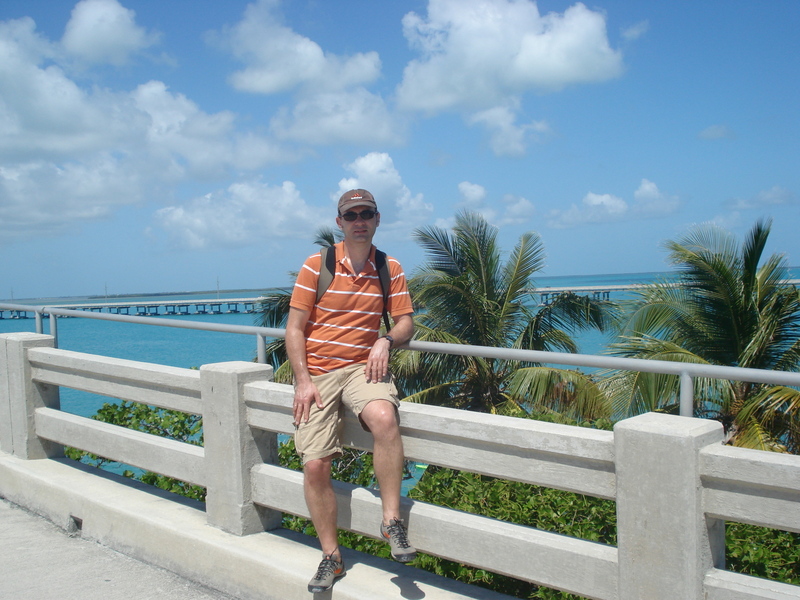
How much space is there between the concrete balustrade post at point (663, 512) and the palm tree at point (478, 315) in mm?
12657

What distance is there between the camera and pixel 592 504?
4949mm

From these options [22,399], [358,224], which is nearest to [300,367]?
[358,224]

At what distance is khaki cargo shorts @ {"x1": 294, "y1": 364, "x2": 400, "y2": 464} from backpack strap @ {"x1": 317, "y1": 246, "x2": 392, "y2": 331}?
36 cm

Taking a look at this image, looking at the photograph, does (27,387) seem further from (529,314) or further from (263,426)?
(529,314)

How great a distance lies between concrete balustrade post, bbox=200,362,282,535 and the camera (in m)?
4.09

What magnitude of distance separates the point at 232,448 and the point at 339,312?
3.49 feet

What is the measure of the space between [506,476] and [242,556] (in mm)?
1568

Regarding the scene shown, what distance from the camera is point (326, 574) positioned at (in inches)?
136

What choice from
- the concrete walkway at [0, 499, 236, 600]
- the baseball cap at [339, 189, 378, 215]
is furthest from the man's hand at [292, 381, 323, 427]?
the concrete walkway at [0, 499, 236, 600]

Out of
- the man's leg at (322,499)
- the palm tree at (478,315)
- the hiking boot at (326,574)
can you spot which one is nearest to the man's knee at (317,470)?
the man's leg at (322,499)

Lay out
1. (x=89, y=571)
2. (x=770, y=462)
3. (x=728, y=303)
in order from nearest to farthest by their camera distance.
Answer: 1. (x=770, y=462)
2. (x=89, y=571)
3. (x=728, y=303)

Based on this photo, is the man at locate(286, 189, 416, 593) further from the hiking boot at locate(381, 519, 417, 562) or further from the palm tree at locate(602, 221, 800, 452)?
the palm tree at locate(602, 221, 800, 452)

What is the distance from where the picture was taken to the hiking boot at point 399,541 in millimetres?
3209

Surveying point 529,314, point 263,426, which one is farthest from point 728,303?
point 263,426
